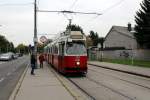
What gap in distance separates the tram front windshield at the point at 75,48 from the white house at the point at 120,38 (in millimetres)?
67289

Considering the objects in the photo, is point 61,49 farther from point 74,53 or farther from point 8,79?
point 8,79

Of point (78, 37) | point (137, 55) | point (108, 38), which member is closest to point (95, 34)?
point (108, 38)

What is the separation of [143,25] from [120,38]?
33.2 meters

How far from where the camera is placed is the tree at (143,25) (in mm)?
64125

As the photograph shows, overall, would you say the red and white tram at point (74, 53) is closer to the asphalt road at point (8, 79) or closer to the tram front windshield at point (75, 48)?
the tram front windshield at point (75, 48)

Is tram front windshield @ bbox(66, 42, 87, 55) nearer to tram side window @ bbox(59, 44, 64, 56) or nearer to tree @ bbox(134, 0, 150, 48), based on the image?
tram side window @ bbox(59, 44, 64, 56)

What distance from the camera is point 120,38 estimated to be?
9969cm

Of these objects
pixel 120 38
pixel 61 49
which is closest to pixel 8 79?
pixel 61 49

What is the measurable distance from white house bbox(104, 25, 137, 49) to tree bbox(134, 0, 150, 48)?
77.0 ft

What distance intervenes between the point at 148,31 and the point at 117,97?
1977 inches

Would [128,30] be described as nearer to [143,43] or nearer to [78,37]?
[143,43]

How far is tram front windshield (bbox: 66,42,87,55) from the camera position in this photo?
25.6 m

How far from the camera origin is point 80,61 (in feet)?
83.2

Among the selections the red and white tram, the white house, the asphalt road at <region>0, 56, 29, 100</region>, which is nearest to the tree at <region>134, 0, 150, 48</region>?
the white house
